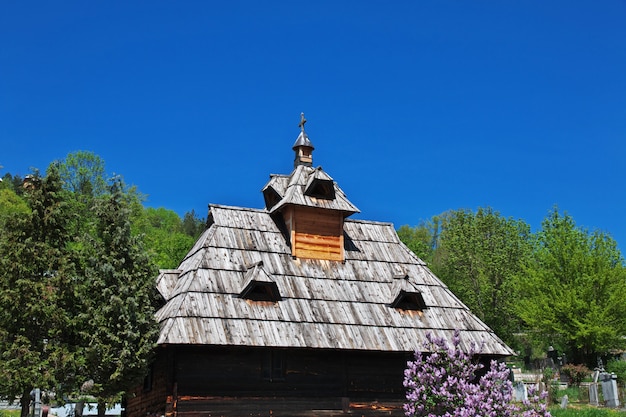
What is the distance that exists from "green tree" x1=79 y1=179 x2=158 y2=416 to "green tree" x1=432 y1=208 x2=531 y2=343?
32.3 meters

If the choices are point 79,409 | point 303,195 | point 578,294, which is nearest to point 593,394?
point 578,294

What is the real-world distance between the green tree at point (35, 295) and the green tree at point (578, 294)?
2935cm

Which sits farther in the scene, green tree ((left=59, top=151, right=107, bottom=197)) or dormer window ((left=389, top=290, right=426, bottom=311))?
green tree ((left=59, top=151, right=107, bottom=197))

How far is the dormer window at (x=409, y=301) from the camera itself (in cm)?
2266

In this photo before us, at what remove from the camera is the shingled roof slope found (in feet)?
64.1

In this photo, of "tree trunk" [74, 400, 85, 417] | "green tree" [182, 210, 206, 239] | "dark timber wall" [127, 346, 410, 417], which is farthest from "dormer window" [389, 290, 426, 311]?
"green tree" [182, 210, 206, 239]

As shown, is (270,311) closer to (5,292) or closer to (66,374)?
(66,374)

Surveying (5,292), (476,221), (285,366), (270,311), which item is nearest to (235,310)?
(270,311)

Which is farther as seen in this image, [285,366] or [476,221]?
[476,221]

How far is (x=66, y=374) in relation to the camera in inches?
713

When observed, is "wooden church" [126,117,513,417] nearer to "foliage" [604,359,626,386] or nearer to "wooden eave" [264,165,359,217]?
"wooden eave" [264,165,359,217]

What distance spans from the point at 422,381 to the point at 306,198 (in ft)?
30.2

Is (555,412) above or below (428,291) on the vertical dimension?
below

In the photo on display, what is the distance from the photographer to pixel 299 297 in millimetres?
21594
